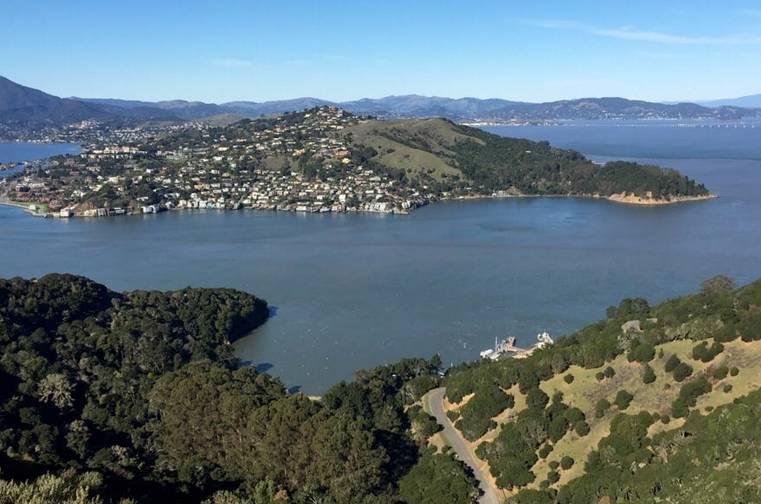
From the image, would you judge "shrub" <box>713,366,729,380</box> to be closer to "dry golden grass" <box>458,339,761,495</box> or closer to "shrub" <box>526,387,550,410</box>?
"dry golden grass" <box>458,339,761,495</box>

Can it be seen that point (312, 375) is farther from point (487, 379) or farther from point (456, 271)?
point (456, 271)

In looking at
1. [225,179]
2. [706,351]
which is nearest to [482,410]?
[706,351]

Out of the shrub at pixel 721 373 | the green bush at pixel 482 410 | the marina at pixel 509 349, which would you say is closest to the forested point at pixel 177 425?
the green bush at pixel 482 410

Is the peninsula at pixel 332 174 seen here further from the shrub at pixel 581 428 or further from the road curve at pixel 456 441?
the shrub at pixel 581 428

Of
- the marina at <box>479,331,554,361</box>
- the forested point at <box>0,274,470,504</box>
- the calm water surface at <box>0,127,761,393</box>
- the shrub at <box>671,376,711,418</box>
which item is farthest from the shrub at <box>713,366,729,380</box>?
the calm water surface at <box>0,127,761,393</box>

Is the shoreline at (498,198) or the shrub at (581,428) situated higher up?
the shrub at (581,428)

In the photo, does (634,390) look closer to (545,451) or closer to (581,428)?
(581,428)
